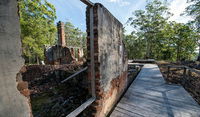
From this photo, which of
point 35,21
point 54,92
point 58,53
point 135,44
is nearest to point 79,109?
point 54,92

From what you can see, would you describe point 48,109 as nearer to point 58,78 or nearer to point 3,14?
point 58,78

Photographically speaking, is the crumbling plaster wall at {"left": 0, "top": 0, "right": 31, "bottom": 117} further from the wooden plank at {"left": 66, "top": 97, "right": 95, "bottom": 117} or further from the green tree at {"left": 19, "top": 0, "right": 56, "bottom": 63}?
the green tree at {"left": 19, "top": 0, "right": 56, "bottom": 63}

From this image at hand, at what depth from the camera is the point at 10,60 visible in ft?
2.55

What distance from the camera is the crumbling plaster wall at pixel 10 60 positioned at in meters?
0.72

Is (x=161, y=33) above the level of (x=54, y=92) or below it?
above

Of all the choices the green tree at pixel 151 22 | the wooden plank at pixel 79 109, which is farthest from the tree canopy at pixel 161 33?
the wooden plank at pixel 79 109

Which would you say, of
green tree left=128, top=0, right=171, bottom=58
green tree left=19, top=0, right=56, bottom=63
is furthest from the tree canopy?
green tree left=19, top=0, right=56, bottom=63

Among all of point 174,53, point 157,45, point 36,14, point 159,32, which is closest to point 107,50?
point 36,14

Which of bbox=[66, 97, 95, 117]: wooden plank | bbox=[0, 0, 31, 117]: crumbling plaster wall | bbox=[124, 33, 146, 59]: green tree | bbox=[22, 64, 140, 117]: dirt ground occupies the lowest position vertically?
bbox=[22, 64, 140, 117]: dirt ground

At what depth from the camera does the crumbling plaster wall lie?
2.37 feet

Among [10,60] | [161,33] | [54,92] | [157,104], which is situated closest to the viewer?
[10,60]

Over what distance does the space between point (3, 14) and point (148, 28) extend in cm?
1809

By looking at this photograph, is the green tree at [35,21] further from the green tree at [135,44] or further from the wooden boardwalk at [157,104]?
the green tree at [135,44]

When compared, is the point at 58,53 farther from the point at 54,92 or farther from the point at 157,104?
the point at 157,104
